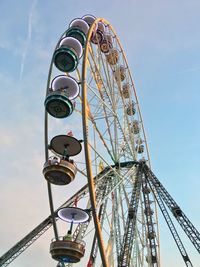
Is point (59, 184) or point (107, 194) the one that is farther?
point (107, 194)

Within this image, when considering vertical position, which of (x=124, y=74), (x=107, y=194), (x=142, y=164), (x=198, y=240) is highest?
(x=124, y=74)

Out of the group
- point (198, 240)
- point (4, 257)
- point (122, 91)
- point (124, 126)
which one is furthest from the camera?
point (122, 91)

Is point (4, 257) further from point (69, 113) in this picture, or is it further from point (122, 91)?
point (122, 91)

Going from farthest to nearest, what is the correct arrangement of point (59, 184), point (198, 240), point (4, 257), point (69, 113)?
point (4, 257) → point (198, 240) → point (69, 113) → point (59, 184)

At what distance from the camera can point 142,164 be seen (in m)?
25.5

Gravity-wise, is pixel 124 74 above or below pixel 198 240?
above

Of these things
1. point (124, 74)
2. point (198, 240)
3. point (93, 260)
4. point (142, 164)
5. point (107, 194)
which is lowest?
point (198, 240)

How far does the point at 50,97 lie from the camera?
1969cm

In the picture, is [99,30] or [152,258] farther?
[99,30]

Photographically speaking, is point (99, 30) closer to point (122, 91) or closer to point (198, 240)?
point (122, 91)

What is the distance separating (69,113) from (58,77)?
2.69m

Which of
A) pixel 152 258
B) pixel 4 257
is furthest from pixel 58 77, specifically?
pixel 152 258

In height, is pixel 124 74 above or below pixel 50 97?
above

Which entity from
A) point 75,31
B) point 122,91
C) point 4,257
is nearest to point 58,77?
point 75,31
